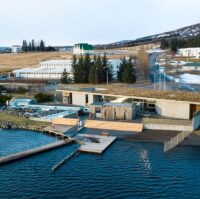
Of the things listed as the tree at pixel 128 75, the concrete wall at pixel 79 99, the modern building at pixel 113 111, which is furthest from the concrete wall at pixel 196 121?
the tree at pixel 128 75

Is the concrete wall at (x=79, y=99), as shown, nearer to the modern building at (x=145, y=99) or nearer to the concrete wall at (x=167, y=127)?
the modern building at (x=145, y=99)

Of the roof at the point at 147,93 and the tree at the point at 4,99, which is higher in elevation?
the roof at the point at 147,93

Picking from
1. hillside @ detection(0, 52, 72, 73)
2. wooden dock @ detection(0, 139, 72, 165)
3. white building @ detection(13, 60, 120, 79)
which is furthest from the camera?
hillside @ detection(0, 52, 72, 73)

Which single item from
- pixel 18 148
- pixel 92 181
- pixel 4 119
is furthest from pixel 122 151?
pixel 4 119

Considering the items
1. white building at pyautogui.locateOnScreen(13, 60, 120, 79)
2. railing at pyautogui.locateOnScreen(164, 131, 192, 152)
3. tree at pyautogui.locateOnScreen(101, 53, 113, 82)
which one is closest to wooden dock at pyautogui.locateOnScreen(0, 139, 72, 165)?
railing at pyautogui.locateOnScreen(164, 131, 192, 152)

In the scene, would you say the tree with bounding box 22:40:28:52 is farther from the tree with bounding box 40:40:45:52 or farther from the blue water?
the blue water
